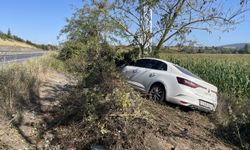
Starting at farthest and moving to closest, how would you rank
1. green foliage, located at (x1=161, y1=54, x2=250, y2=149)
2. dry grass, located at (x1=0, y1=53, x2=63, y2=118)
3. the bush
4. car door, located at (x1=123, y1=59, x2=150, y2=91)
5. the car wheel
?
1. car door, located at (x1=123, y1=59, x2=150, y2=91)
2. the car wheel
3. green foliage, located at (x1=161, y1=54, x2=250, y2=149)
4. the bush
5. dry grass, located at (x1=0, y1=53, x2=63, y2=118)

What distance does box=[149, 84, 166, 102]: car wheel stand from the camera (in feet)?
41.1

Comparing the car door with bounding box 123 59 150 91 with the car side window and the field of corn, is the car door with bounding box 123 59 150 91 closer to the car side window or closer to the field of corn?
the car side window

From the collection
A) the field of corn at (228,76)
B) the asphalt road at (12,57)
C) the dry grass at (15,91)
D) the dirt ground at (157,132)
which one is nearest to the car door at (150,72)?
the dirt ground at (157,132)

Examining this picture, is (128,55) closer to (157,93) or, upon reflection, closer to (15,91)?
(157,93)

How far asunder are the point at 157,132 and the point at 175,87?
4.20 meters

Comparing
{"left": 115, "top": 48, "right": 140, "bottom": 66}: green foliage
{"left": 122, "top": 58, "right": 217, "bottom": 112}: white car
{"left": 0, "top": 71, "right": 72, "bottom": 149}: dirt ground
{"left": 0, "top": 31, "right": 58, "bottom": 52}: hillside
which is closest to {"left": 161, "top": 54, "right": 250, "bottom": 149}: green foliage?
{"left": 122, "top": 58, "right": 217, "bottom": 112}: white car

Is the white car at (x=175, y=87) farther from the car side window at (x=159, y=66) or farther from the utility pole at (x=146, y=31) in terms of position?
the utility pole at (x=146, y=31)

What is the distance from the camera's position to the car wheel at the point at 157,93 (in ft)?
41.1

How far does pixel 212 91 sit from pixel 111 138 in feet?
21.5

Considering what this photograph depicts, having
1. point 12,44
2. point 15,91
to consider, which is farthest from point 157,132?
point 12,44

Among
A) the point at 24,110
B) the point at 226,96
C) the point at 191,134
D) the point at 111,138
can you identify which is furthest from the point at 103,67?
the point at 226,96

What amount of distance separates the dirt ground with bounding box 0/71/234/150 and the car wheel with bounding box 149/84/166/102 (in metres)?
1.11

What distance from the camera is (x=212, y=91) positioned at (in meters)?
12.9

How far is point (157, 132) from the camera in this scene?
27.3ft
